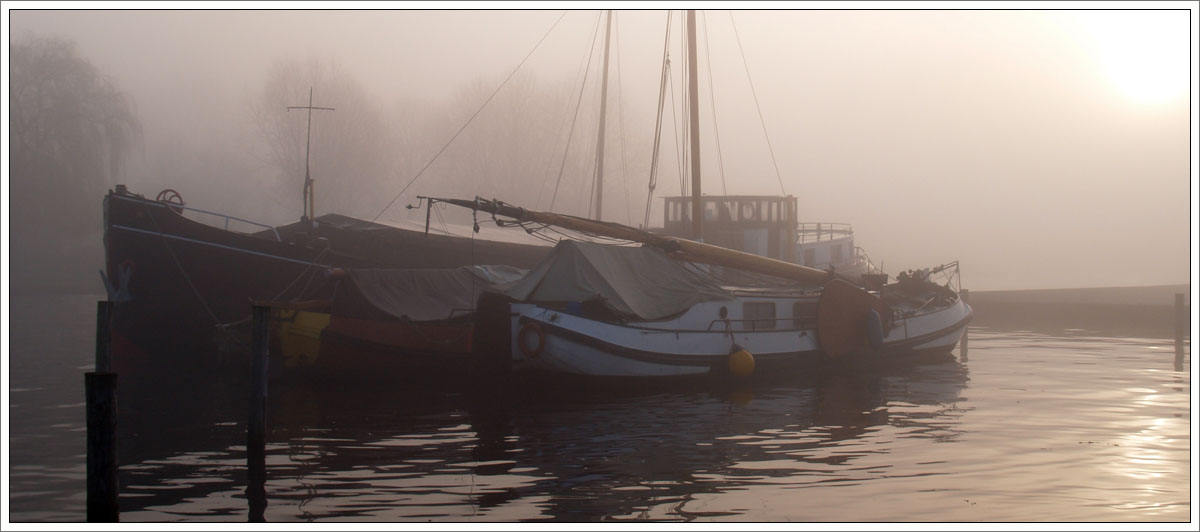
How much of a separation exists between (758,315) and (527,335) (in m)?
5.42

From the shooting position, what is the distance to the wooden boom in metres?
22.1

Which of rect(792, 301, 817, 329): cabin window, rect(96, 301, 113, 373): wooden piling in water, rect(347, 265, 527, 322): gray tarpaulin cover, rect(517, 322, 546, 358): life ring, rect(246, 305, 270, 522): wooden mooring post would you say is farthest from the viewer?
rect(792, 301, 817, 329): cabin window

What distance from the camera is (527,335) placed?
20188 millimetres

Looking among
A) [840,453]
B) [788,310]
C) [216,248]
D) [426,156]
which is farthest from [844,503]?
[426,156]

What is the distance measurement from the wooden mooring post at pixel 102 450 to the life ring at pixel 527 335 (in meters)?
10.7

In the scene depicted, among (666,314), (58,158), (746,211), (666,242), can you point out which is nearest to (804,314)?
(666,242)

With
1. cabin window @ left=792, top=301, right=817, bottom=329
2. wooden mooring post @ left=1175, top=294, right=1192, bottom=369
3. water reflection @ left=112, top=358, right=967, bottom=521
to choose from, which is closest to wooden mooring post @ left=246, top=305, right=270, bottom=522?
water reflection @ left=112, top=358, right=967, bottom=521

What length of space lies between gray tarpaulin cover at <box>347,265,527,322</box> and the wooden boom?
1.63 meters

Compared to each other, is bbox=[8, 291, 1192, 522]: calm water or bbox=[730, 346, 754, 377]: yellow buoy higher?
bbox=[730, 346, 754, 377]: yellow buoy

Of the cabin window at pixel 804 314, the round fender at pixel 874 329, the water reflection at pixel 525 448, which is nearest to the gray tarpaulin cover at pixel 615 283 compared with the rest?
the water reflection at pixel 525 448

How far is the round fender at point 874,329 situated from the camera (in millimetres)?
24406

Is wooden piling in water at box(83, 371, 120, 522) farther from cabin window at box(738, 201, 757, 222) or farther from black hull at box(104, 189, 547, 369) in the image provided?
cabin window at box(738, 201, 757, 222)

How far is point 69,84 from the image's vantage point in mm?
53969

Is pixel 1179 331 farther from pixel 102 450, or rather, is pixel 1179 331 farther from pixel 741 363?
pixel 102 450
